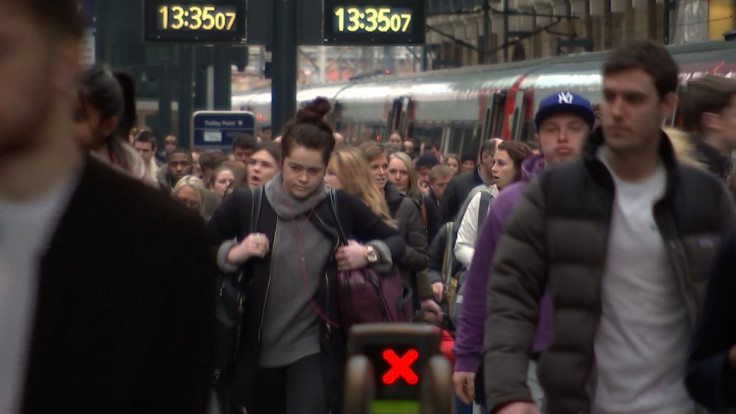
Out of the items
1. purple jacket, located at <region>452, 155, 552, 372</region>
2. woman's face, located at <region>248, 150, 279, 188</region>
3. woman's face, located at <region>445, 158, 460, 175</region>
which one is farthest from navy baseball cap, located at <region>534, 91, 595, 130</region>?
woman's face, located at <region>445, 158, 460, 175</region>

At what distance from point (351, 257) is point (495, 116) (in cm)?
2001

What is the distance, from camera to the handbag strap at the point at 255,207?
6730 millimetres

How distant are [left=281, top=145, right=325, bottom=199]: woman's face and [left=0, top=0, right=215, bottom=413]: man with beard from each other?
4.77 metres

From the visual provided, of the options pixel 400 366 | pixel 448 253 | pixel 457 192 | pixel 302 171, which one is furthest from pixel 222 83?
pixel 400 366

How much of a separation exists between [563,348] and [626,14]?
41042mm

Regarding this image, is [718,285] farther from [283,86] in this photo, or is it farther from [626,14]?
[626,14]

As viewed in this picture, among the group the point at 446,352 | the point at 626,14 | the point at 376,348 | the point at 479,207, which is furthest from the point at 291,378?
the point at 626,14

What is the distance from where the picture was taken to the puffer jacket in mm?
4199

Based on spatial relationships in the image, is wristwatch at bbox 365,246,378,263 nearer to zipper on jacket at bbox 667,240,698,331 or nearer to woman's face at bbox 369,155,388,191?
zipper on jacket at bbox 667,240,698,331

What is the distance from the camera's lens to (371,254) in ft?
22.3

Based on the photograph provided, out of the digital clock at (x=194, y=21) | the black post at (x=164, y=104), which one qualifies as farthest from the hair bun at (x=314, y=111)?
the black post at (x=164, y=104)

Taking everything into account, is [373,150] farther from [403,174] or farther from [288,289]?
[288,289]

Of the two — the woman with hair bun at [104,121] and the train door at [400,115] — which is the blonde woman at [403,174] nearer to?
the woman with hair bun at [104,121]

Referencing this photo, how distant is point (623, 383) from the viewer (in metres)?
4.20
